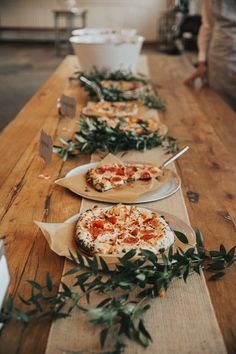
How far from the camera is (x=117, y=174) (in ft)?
4.26

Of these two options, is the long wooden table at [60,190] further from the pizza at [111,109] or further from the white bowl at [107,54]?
the white bowl at [107,54]

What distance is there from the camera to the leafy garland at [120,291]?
719mm

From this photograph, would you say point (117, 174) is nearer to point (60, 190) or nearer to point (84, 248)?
point (60, 190)

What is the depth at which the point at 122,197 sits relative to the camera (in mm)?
1175

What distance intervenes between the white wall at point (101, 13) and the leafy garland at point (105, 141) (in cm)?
799

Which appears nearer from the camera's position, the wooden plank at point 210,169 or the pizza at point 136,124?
the wooden plank at point 210,169

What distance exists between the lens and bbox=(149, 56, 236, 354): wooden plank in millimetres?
849

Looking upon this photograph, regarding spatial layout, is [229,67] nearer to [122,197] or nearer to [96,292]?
[122,197]

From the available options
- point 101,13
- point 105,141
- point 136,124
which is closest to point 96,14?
point 101,13

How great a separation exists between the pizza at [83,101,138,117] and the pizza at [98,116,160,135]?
0.08 metres

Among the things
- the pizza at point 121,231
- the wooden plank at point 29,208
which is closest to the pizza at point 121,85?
the wooden plank at point 29,208

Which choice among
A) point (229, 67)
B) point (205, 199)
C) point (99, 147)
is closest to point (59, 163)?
point (99, 147)

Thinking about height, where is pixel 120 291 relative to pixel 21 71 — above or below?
above

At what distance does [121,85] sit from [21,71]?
15.3 feet
